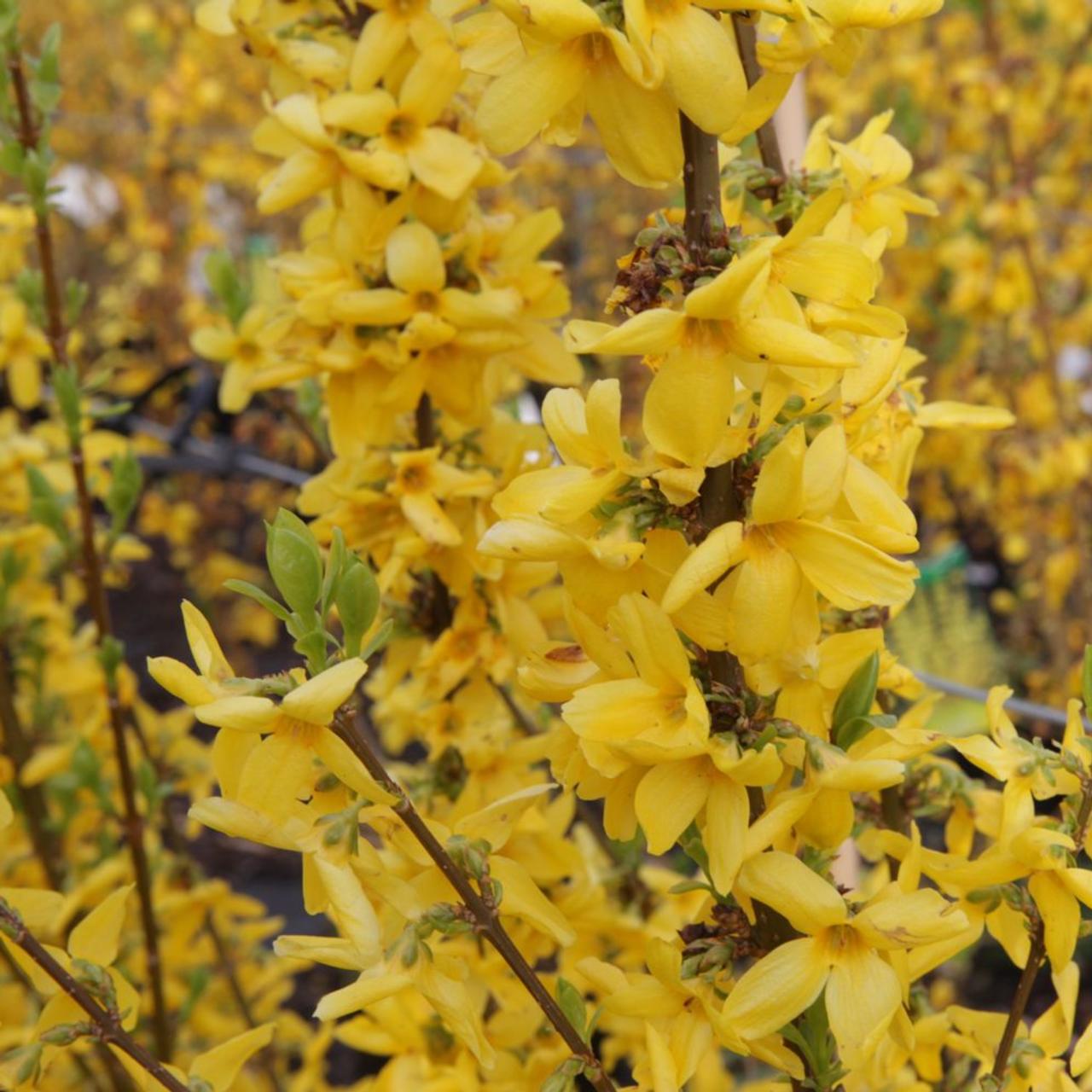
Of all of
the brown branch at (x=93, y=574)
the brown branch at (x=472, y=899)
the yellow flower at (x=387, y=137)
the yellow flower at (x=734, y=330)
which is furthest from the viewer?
the brown branch at (x=93, y=574)

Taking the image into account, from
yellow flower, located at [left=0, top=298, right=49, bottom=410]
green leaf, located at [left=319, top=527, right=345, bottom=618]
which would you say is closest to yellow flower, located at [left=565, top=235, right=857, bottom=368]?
green leaf, located at [left=319, top=527, right=345, bottom=618]

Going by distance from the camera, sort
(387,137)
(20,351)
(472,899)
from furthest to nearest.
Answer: (20,351) < (387,137) < (472,899)

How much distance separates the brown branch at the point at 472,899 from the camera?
70 centimetres

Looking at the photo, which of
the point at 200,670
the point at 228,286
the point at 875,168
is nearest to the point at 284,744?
the point at 200,670

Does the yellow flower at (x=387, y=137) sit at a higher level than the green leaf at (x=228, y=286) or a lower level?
higher

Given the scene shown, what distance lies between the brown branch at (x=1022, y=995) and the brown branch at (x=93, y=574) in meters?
0.88

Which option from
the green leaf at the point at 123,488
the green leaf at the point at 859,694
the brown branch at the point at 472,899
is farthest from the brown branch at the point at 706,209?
the green leaf at the point at 123,488

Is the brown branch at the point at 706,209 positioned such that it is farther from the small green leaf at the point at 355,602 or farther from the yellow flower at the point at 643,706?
the small green leaf at the point at 355,602

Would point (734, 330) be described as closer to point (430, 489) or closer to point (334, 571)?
point (334, 571)

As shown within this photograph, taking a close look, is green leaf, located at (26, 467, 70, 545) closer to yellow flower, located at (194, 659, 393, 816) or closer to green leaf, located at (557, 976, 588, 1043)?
yellow flower, located at (194, 659, 393, 816)

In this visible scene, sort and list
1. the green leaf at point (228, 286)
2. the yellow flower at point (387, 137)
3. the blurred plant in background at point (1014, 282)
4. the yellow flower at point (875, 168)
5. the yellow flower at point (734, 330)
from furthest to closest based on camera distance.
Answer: the blurred plant in background at point (1014, 282) < the green leaf at point (228, 286) < the yellow flower at point (387, 137) < the yellow flower at point (875, 168) < the yellow flower at point (734, 330)

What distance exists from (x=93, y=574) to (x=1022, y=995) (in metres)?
1.01

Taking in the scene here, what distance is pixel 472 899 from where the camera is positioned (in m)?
0.76

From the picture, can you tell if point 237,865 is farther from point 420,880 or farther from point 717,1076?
point 420,880
